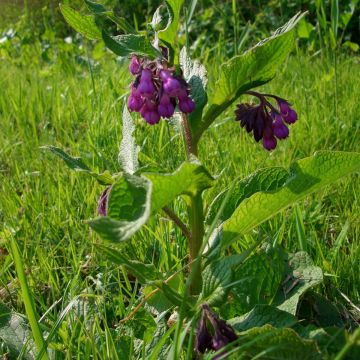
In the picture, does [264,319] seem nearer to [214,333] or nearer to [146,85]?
[214,333]

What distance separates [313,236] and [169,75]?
781 millimetres

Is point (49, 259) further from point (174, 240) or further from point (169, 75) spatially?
point (169, 75)

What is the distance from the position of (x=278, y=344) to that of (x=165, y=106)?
48 cm

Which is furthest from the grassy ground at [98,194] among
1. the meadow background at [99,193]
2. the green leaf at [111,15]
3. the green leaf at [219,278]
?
the green leaf at [111,15]

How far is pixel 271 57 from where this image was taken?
4.08ft

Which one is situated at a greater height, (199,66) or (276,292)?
(199,66)

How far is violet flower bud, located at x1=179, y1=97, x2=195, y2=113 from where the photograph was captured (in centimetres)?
121

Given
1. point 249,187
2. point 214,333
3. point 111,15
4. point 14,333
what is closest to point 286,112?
point 249,187

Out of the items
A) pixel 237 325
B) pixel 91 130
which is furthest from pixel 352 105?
pixel 237 325

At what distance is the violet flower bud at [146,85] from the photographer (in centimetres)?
119

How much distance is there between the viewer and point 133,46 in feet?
4.13

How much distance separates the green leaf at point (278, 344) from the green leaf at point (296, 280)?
8.5 inches

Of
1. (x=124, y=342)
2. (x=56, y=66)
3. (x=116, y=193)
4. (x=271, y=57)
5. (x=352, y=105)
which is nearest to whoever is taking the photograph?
(x=116, y=193)

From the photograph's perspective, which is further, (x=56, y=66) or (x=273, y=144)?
(x=56, y=66)
